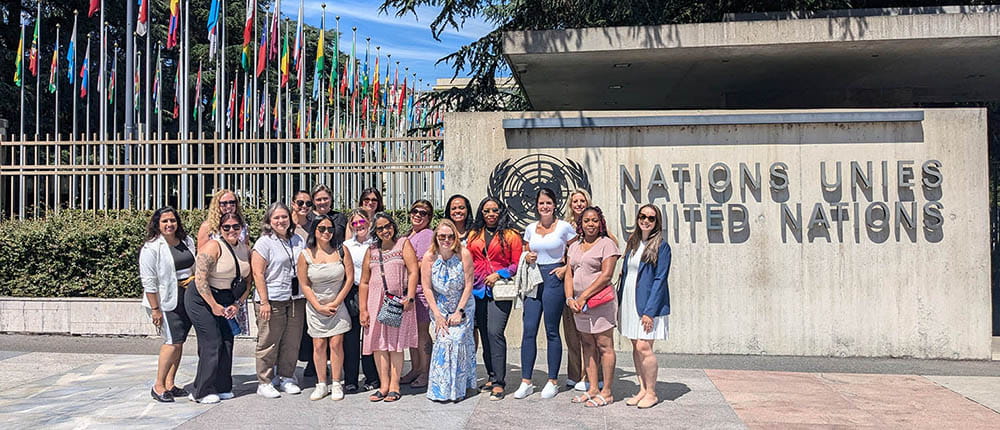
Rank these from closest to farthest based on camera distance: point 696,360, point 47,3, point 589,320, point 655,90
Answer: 1. point 589,320
2. point 696,360
3. point 655,90
4. point 47,3

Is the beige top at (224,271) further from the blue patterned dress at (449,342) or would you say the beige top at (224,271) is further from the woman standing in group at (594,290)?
the woman standing in group at (594,290)

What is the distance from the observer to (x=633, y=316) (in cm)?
641

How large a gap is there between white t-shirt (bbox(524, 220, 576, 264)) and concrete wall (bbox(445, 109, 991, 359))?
7.60ft

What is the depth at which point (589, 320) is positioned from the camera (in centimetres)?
648

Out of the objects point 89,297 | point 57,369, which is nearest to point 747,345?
point 57,369

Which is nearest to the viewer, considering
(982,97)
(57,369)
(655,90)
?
(57,369)

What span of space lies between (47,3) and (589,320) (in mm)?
28654

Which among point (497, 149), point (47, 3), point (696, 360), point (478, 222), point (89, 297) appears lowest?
point (696, 360)

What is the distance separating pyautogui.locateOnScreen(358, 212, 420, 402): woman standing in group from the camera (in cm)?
647

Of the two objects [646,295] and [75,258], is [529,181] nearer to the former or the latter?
[646,295]

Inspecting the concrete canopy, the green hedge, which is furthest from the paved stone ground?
Result: the concrete canopy

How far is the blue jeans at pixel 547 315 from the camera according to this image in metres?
6.59

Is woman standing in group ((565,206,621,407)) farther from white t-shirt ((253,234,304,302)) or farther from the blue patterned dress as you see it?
white t-shirt ((253,234,304,302))

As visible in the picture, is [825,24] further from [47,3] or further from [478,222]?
[47,3]
